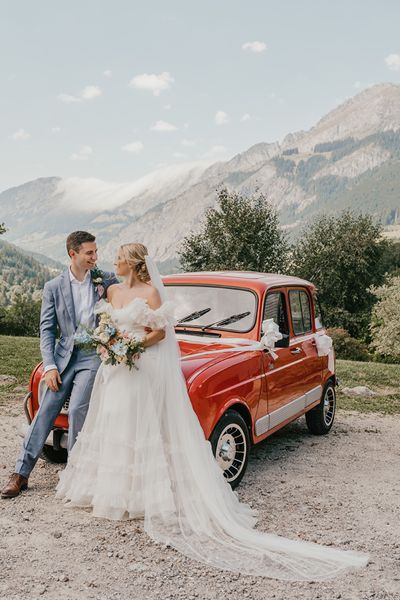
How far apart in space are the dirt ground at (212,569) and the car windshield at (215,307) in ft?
5.65

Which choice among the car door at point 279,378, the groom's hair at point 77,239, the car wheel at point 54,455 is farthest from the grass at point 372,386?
the groom's hair at point 77,239

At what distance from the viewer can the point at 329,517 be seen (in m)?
5.17

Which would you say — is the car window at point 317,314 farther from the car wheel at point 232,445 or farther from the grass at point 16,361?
the grass at point 16,361

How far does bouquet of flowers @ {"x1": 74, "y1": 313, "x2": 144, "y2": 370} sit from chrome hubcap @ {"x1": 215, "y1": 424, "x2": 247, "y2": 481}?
126cm

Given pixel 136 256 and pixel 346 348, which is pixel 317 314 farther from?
pixel 346 348

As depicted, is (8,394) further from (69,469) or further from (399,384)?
(399,384)

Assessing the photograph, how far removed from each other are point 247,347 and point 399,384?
8.91 m

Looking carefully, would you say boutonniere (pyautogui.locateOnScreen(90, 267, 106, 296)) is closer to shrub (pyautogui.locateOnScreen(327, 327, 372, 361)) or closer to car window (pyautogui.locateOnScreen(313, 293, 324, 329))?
car window (pyautogui.locateOnScreen(313, 293, 324, 329))

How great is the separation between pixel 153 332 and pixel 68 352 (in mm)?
953

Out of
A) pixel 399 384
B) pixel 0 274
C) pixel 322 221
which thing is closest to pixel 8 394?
pixel 399 384

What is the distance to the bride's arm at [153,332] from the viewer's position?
492 cm

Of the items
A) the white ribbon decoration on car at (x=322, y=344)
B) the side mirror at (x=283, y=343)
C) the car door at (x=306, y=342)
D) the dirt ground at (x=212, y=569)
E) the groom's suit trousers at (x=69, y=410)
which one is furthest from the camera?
the white ribbon decoration on car at (x=322, y=344)

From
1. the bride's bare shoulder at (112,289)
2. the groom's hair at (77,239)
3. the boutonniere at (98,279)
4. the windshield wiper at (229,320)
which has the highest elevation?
the groom's hair at (77,239)

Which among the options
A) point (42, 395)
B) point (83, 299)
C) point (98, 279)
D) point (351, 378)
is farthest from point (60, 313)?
point (351, 378)
